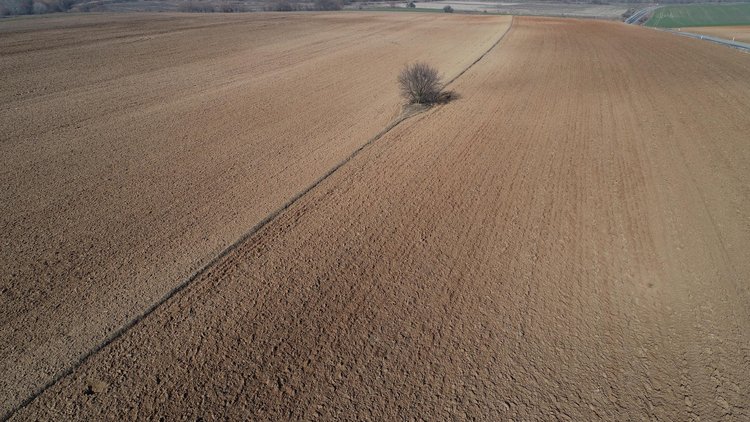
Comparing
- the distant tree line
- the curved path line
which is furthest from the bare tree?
the distant tree line

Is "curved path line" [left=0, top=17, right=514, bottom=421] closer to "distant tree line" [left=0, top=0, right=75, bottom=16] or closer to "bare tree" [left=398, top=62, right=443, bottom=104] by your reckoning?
"bare tree" [left=398, top=62, right=443, bottom=104]

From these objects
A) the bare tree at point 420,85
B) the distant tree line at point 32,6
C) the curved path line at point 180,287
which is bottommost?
the distant tree line at point 32,6

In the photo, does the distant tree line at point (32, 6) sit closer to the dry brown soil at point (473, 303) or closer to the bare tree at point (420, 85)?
the bare tree at point (420, 85)

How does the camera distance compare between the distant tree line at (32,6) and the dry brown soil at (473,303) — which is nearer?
the dry brown soil at (473,303)

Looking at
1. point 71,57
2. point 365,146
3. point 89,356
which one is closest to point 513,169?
point 365,146

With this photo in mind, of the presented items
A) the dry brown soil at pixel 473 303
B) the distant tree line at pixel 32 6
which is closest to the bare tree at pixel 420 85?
the dry brown soil at pixel 473 303

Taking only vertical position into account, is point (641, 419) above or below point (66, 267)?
above

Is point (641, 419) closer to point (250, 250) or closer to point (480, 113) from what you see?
point (250, 250)

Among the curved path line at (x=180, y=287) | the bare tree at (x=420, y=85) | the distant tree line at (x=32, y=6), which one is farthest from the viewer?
the distant tree line at (x=32, y=6)
